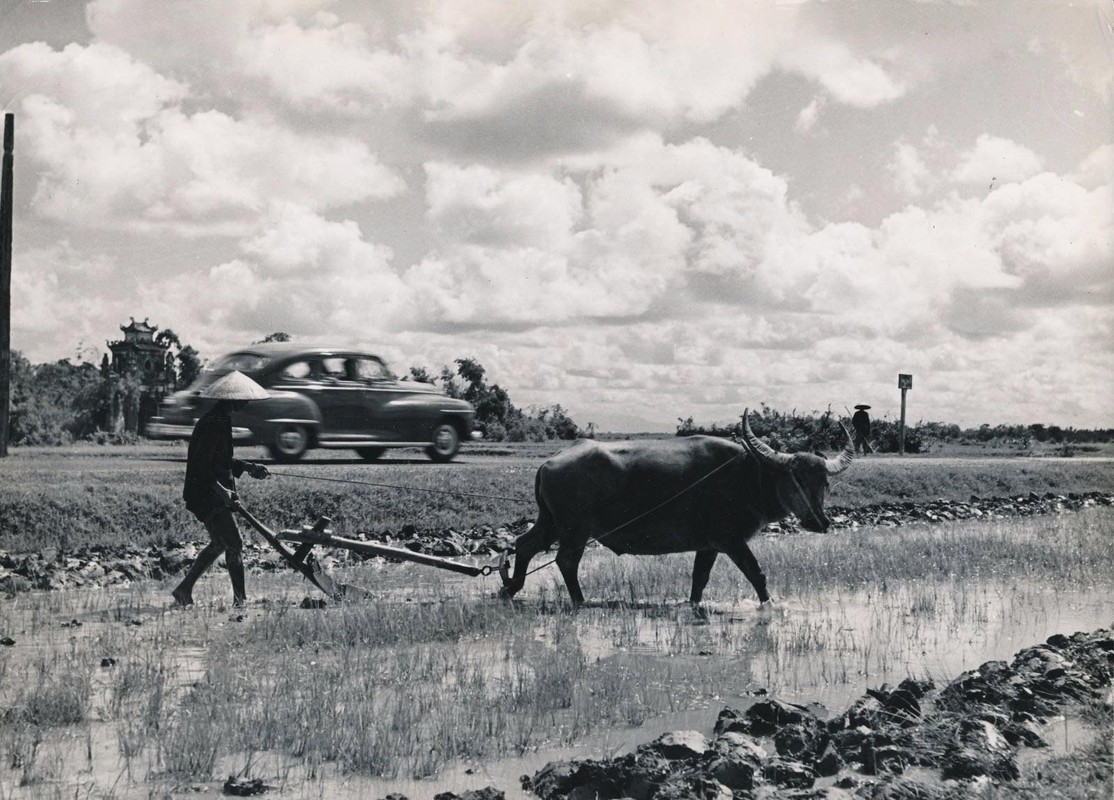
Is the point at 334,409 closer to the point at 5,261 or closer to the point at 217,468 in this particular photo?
the point at 217,468

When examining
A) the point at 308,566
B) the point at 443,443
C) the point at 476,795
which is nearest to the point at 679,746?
the point at 476,795

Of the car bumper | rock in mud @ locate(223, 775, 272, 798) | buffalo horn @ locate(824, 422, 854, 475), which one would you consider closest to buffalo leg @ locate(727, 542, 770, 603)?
buffalo horn @ locate(824, 422, 854, 475)

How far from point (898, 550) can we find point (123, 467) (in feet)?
30.2

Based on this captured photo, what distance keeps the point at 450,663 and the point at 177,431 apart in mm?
3579

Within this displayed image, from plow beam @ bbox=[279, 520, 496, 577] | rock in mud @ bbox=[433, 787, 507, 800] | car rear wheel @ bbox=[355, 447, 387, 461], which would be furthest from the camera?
car rear wheel @ bbox=[355, 447, 387, 461]

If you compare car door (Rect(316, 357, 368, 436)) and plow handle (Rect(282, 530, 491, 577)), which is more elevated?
car door (Rect(316, 357, 368, 436))

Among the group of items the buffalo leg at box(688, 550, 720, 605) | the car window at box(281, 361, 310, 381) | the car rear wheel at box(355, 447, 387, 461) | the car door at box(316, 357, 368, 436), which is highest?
the car window at box(281, 361, 310, 381)

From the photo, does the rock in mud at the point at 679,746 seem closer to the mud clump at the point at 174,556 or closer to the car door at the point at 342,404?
the car door at the point at 342,404

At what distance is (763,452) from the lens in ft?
28.7

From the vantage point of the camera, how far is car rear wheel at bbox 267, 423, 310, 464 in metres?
8.95

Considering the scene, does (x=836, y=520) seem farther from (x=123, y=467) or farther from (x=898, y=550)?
(x=123, y=467)

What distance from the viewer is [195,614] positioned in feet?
27.6

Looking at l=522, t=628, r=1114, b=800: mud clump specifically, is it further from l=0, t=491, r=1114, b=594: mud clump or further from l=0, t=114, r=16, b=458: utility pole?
l=0, t=114, r=16, b=458: utility pole

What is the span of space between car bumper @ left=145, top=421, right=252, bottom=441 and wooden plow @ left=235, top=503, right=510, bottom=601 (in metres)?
1.23
